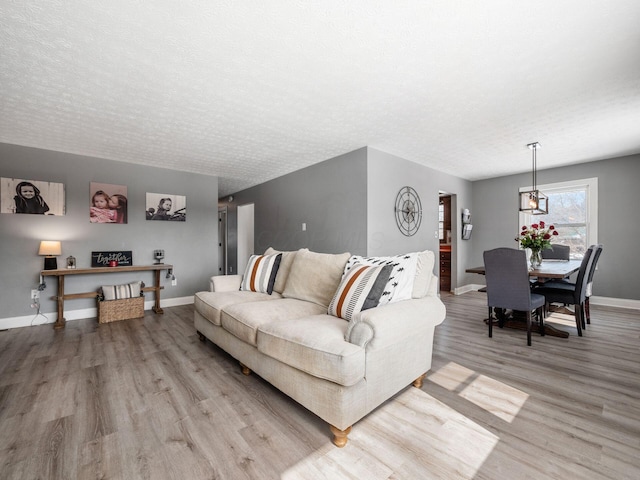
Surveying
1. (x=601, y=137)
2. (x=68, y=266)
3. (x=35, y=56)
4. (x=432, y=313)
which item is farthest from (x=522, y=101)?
(x=68, y=266)

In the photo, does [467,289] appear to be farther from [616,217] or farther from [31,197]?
[31,197]

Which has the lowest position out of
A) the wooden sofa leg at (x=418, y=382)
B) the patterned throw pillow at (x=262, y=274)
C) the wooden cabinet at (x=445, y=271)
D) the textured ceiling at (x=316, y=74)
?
the wooden sofa leg at (x=418, y=382)

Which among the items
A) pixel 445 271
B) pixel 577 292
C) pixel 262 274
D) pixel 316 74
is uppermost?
pixel 316 74

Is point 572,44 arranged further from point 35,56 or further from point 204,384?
point 35,56

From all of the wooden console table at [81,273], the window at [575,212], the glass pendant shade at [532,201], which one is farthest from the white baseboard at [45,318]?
the window at [575,212]

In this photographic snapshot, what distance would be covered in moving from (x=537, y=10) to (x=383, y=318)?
194 centimetres

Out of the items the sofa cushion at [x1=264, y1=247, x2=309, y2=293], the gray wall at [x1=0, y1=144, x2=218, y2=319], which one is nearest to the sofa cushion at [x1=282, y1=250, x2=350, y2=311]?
the sofa cushion at [x1=264, y1=247, x2=309, y2=293]

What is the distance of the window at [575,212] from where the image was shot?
4.87m

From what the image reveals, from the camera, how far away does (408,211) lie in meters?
4.64

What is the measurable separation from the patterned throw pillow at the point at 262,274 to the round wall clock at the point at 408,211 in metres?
2.14

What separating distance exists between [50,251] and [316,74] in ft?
13.0

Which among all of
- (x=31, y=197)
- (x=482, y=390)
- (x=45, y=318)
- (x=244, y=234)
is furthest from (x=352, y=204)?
(x=45, y=318)

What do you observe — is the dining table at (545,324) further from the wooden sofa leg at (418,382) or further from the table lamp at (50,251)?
the table lamp at (50,251)

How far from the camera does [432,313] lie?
2098 millimetres
